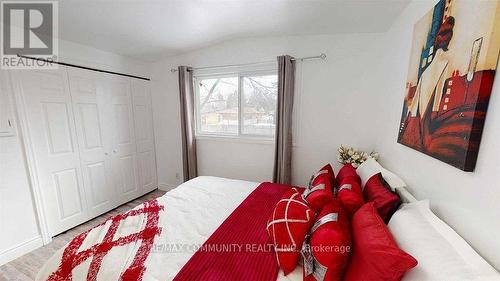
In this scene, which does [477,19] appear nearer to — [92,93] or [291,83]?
[291,83]

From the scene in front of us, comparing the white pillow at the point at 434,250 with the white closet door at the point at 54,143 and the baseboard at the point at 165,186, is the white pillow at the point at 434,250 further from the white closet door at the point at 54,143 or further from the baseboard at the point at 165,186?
the baseboard at the point at 165,186

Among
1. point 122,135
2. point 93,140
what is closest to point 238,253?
point 93,140

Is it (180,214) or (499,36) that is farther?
(180,214)

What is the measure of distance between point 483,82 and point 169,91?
323 cm

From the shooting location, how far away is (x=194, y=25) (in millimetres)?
2137

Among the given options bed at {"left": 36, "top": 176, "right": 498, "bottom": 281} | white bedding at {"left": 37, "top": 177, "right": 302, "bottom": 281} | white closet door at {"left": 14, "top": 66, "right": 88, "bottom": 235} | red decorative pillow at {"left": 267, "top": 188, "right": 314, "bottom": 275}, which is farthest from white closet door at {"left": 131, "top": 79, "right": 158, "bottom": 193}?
red decorative pillow at {"left": 267, "top": 188, "right": 314, "bottom": 275}

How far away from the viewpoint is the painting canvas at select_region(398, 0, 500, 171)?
74 centimetres

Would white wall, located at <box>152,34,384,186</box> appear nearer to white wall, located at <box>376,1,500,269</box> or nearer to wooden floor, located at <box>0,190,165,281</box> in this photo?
white wall, located at <box>376,1,500,269</box>

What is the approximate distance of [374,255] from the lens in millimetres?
747

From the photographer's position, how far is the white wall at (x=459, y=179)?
693 millimetres

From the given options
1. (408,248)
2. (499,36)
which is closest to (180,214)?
(408,248)

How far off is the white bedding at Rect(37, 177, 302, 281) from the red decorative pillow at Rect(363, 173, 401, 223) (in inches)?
21.6

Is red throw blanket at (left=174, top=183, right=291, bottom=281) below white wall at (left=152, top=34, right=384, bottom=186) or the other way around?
below

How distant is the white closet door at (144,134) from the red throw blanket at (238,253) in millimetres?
2310
